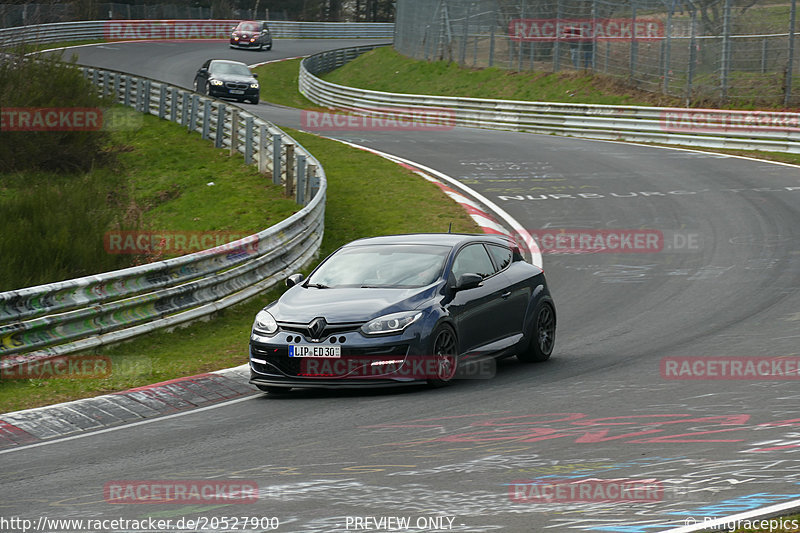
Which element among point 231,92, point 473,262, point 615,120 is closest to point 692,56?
point 615,120

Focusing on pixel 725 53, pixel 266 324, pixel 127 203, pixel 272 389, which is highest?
pixel 725 53

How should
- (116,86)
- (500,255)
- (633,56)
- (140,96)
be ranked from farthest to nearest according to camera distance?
(633,56) → (116,86) → (140,96) → (500,255)

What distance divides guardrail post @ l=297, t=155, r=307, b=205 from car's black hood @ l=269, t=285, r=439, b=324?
10.2 m

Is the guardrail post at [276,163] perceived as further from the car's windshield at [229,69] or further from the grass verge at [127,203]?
the car's windshield at [229,69]

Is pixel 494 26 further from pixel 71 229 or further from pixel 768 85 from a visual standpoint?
pixel 71 229


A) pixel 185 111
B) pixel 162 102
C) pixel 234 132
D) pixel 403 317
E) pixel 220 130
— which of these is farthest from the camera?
pixel 162 102

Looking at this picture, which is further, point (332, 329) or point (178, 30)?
point (178, 30)

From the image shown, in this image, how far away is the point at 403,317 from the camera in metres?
10.3

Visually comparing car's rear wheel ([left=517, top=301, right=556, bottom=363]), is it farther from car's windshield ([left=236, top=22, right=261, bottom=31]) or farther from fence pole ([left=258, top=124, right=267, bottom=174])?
car's windshield ([left=236, top=22, right=261, bottom=31])

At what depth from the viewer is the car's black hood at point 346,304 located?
34.0 ft

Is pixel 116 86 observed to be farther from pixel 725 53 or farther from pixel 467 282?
pixel 467 282

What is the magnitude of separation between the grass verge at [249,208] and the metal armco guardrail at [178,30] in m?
34.7

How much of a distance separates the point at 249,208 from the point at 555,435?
1422 cm

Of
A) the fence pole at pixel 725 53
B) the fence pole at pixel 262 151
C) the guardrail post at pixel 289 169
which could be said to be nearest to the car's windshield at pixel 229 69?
the fence pole at pixel 725 53
